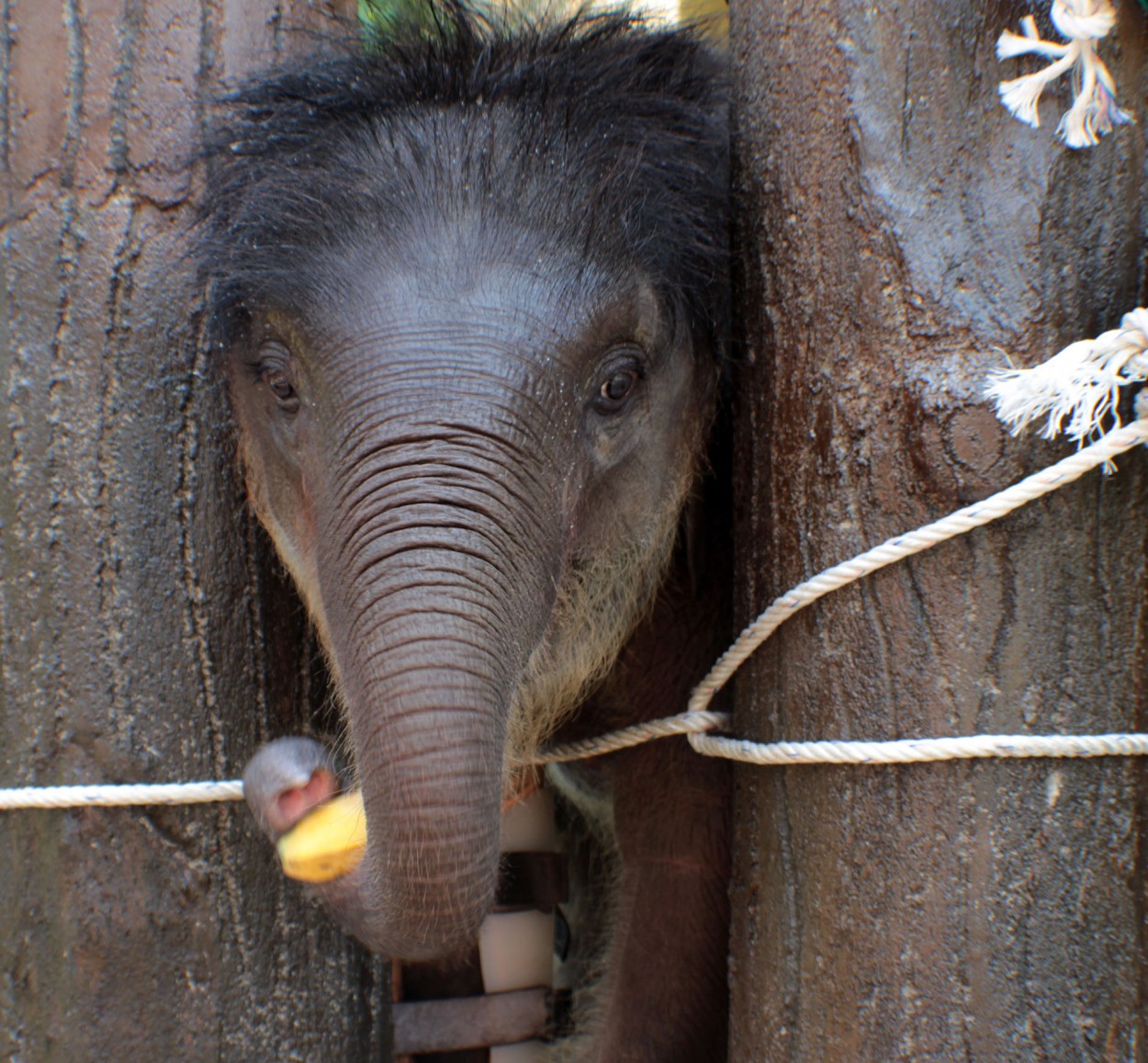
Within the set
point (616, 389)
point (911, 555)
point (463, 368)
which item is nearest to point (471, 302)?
point (463, 368)

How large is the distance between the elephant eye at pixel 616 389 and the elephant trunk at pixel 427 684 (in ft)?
1.13

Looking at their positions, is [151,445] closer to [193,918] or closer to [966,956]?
[193,918]

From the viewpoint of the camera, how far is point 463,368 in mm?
1607

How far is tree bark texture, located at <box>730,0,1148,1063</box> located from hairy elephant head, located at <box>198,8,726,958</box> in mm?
369

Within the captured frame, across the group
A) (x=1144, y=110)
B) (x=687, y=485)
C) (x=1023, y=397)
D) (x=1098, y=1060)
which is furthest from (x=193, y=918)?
(x=1144, y=110)

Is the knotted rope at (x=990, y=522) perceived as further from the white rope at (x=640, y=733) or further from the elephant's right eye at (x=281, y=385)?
the elephant's right eye at (x=281, y=385)

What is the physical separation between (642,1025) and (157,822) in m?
1.26

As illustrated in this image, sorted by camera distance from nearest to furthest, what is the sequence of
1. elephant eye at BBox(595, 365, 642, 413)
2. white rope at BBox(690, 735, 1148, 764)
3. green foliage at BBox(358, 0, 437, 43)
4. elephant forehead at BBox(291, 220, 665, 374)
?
1. white rope at BBox(690, 735, 1148, 764)
2. elephant forehead at BBox(291, 220, 665, 374)
3. elephant eye at BBox(595, 365, 642, 413)
4. green foliage at BBox(358, 0, 437, 43)

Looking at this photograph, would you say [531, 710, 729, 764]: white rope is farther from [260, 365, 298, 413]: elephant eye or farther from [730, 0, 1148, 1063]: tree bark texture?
[260, 365, 298, 413]: elephant eye

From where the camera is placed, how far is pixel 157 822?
5.91ft

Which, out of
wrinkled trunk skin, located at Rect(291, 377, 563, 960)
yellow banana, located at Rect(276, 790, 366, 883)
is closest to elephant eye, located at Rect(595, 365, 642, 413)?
wrinkled trunk skin, located at Rect(291, 377, 563, 960)

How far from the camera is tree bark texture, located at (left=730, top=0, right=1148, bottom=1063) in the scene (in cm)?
152

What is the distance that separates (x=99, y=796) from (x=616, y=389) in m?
1.04

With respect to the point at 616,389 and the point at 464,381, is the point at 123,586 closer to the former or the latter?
the point at 464,381
